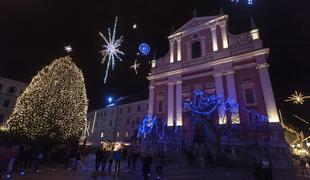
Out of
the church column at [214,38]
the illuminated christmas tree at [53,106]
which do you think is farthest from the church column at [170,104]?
the illuminated christmas tree at [53,106]

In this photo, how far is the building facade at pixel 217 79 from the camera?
2053 centimetres

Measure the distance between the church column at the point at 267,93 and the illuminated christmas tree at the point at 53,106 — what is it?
19.7 meters

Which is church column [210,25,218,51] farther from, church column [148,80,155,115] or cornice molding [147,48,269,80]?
church column [148,80,155,115]

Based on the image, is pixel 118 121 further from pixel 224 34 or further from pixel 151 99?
pixel 224 34

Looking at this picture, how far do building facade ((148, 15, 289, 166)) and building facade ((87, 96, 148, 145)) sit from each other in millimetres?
12232

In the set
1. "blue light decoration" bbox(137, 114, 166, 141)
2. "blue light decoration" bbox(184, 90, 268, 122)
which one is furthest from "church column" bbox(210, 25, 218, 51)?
"blue light decoration" bbox(137, 114, 166, 141)

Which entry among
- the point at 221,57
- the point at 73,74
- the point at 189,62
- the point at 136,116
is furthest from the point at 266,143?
the point at 136,116

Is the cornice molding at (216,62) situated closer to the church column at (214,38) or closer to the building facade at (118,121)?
the church column at (214,38)

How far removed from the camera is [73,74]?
671 inches

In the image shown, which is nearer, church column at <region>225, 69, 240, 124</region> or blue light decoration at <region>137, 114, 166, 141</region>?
church column at <region>225, 69, 240, 124</region>

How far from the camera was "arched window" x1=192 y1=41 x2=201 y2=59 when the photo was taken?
28844 millimetres

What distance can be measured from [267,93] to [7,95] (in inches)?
1791

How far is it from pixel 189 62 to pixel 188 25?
7330mm

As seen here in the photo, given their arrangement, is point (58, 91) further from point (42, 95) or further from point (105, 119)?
point (105, 119)
